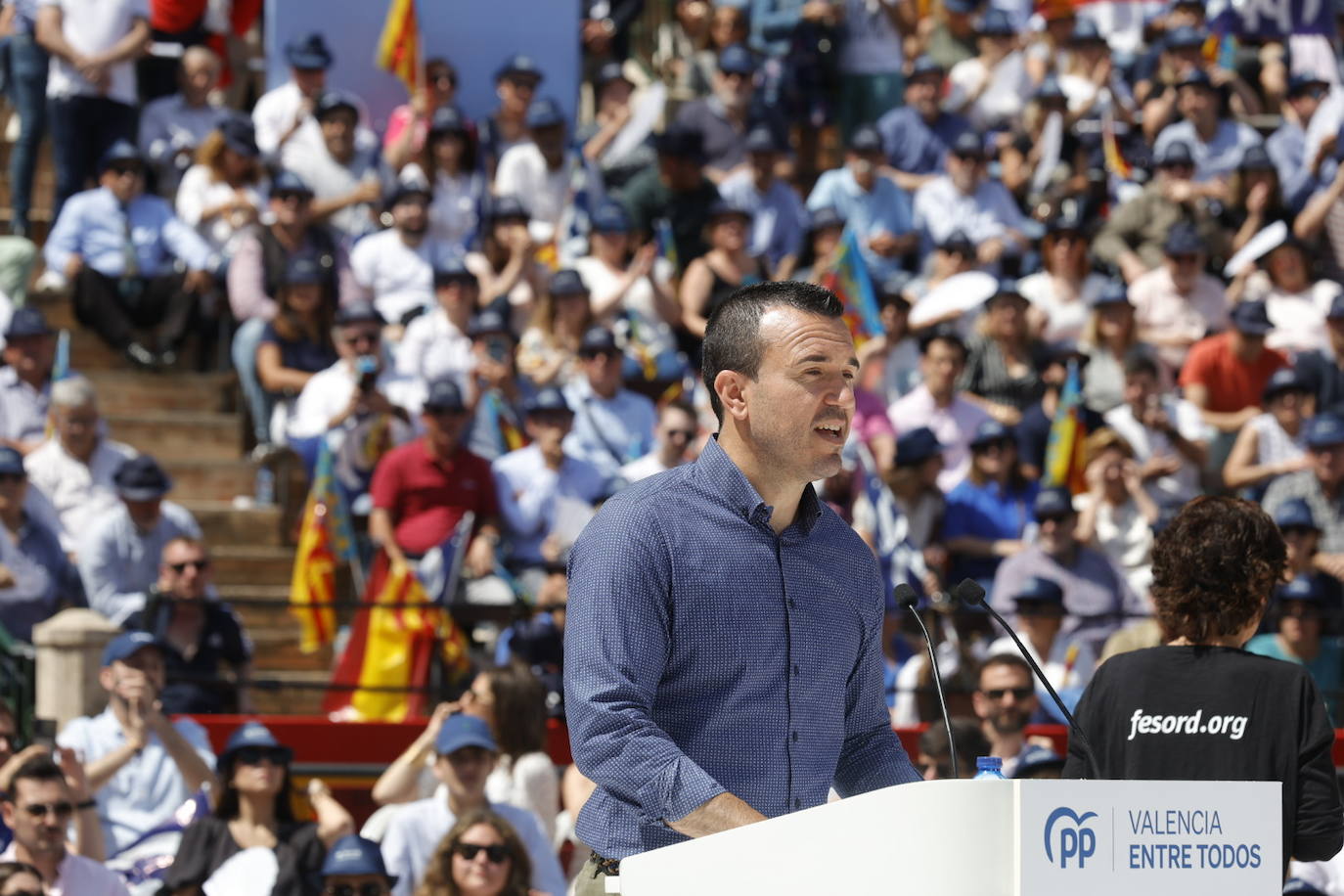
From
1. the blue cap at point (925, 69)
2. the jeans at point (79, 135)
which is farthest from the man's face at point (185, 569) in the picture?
the blue cap at point (925, 69)

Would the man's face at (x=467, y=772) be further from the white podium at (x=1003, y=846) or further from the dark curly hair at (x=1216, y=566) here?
the white podium at (x=1003, y=846)

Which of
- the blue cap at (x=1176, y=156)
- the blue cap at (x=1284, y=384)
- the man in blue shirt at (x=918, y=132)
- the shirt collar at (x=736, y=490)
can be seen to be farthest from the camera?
the man in blue shirt at (x=918, y=132)

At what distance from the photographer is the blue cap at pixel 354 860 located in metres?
8.06

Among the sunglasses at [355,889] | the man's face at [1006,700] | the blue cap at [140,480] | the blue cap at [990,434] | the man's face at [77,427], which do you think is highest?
the blue cap at [990,434]

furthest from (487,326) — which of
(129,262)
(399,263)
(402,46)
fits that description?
(402,46)

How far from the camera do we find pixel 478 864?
8164 millimetres

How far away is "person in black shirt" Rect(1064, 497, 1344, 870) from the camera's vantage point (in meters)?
4.80

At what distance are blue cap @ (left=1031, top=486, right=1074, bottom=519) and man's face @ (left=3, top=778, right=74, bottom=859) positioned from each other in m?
4.71

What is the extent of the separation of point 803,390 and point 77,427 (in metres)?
7.51

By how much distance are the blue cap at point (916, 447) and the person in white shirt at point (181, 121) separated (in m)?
4.90

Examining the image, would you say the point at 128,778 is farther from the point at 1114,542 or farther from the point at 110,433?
the point at 1114,542

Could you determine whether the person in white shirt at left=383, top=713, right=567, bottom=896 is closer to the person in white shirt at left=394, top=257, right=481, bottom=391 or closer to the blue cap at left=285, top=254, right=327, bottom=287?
the person in white shirt at left=394, top=257, right=481, bottom=391

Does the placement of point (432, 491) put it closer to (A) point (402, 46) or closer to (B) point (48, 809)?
(B) point (48, 809)

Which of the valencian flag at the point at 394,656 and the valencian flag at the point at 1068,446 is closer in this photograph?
the valencian flag at the point at 394,656
